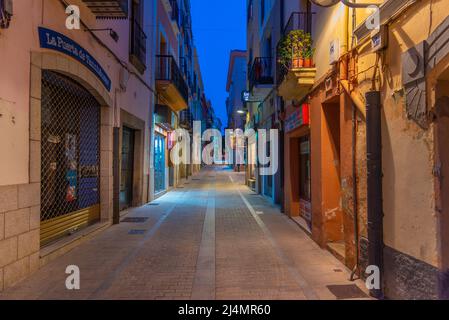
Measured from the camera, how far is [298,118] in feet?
28.3

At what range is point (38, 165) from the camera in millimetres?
5402

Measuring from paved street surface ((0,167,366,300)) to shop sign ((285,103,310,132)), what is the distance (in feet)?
8.48

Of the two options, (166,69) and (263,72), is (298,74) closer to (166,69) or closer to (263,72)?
(263,72)

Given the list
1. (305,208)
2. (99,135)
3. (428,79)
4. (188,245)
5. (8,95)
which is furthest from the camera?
(305,208)

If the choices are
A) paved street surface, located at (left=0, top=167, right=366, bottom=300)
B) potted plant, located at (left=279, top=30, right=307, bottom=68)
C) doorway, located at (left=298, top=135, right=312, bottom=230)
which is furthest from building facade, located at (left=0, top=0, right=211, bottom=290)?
doorway, located at (left=298, top=135, right=312, bottom=230)

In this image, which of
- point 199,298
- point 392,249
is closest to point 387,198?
point 392,249

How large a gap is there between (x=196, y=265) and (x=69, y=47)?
4.50 m

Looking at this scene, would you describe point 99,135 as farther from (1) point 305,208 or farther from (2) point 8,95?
(1) point 305,208

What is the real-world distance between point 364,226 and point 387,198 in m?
0.74

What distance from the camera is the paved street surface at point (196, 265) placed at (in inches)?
177

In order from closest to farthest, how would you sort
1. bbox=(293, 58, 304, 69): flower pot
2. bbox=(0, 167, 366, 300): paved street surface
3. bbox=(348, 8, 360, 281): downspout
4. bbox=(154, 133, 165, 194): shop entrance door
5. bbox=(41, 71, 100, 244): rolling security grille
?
1. bbox=(0, 167, 366, 300): paved street surface
2. bbox=(348, 8, 360, 281): downspout
3. bbox=(41, 71, 100, 244): rolling security grille
4. bbox=(293, 58, 304, 69): flower pot
5. bbox=(154, 133, 165, 194): shop entrance door

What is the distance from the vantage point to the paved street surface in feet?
14.7

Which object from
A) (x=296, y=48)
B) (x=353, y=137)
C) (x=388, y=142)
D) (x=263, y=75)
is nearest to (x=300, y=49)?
(x=296, y=48)

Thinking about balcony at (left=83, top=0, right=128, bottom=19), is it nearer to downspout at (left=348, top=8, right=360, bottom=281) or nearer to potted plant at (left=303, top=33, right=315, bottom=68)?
potted plant at (left=303, top=33, right=315, bottom=68)
